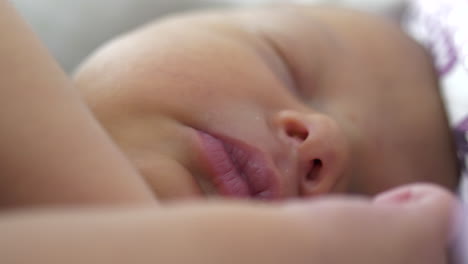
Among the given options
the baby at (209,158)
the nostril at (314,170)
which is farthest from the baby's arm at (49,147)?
the nostril at (314,170)

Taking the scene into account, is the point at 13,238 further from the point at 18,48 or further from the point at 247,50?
the point at 247,50

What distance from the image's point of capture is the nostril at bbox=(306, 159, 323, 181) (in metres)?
0.61

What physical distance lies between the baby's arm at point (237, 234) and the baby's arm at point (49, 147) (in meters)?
0.06

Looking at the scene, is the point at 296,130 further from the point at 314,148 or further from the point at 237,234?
the point at 237,234

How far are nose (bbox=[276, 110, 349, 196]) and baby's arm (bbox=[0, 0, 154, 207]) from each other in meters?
0.21

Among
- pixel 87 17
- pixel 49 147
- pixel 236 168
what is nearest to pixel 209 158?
pixel 236 168

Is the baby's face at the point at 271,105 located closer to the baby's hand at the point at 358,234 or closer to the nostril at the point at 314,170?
the nostril at the point at 314,170

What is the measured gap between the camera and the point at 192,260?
1.06ft

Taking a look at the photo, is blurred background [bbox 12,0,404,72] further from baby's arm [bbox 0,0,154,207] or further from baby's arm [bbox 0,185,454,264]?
baby's arm [bbox 0,185,454,264]

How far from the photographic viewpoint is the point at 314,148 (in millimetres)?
601

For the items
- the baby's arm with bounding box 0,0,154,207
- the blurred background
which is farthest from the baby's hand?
the blurred background

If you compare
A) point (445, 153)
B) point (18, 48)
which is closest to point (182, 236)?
point (18, 48)

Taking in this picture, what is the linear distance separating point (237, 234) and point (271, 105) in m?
0.30

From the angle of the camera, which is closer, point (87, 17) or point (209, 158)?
point (209, 158)
